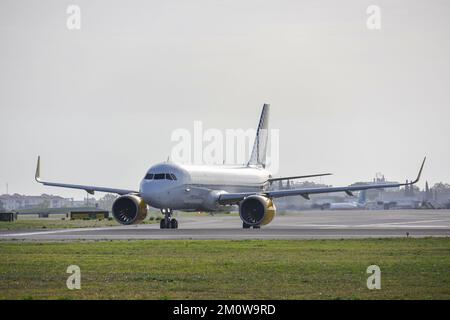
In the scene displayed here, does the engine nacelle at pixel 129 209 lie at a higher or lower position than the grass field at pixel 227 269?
higher

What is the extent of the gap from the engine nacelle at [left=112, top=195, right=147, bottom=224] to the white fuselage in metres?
0.89

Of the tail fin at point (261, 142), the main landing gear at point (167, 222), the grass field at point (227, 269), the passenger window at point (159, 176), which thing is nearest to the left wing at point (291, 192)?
the main landing gear at point (167, 222)

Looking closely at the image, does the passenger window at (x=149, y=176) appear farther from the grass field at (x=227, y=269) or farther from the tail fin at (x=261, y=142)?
the grass field at (x=227, y=269)

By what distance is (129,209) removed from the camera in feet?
248

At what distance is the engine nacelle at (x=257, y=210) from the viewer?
7200 centimetres

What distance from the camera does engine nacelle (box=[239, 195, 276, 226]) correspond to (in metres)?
72.0

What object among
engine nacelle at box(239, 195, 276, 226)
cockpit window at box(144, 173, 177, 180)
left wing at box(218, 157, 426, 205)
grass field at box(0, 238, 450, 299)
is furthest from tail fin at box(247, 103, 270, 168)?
grass field at box(0, 238, 450, 299)

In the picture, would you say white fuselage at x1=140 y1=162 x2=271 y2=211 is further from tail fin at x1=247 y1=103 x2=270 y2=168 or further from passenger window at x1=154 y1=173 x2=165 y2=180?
tail fin at x1=247 y1=103 x2=270 y2=168

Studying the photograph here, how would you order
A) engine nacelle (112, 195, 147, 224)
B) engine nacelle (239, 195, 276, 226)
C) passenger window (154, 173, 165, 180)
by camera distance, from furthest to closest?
engine nacelle (112, 195, 147, 224), passenger window (154, 173, 165, 180), engine nacelle (239, 195, 276, 226)

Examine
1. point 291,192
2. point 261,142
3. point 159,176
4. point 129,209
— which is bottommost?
point 129,209

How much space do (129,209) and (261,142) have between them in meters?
22.7

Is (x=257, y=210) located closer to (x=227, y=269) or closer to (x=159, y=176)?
(x=159, y=176)

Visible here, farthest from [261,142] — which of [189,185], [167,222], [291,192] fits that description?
[167,222]
